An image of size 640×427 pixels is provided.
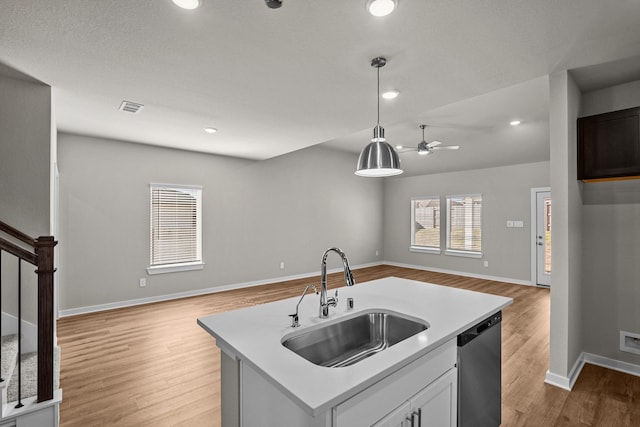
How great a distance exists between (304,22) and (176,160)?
4109mm

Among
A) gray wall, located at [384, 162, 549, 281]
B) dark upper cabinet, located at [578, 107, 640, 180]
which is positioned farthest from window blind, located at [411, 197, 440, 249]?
dark upper cabinet, located at [578, 107, 640, 180]

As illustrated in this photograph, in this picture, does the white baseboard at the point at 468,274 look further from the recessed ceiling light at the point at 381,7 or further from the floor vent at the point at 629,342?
the recessed ceiling light at the point at 381,7

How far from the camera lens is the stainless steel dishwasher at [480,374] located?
5.41 ft

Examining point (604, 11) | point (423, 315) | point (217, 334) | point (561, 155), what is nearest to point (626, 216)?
point (561, 155)

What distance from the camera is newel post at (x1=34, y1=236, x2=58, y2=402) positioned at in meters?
1.87

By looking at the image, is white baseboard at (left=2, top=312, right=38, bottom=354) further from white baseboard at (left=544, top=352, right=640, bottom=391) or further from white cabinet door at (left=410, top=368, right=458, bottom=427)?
white baseboard at (left=544, top=352, right=640, bottom=391)

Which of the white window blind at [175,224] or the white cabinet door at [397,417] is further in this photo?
the white window blind at [175,224]

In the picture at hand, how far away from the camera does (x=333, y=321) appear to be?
1659 mm

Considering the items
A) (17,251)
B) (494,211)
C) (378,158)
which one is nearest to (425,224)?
(494,211)

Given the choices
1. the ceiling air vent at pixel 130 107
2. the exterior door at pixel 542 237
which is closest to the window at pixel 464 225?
the exterior door at pixel 542 237

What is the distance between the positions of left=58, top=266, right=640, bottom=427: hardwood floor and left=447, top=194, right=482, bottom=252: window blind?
277 centimetres

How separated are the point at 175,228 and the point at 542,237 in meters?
6.80

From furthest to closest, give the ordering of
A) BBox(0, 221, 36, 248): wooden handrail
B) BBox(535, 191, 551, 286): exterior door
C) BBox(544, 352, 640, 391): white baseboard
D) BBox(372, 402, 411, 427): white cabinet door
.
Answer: BBox(535, 191, 551, 286): exterior door, BBox(544, 352, 640, 391): white baseboard, BBox(0, 221, 36, 248): wooden handrail, BBox(372, 402, 411, 427): white cabinet door

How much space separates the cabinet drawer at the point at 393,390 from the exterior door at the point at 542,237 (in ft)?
18.6
